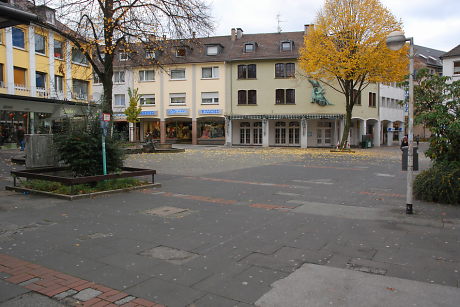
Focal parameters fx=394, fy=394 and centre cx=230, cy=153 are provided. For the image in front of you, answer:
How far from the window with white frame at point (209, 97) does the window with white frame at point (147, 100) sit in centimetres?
622

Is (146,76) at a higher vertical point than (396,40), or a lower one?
higher

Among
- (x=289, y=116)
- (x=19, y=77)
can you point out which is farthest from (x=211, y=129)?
(x=19, y=77)

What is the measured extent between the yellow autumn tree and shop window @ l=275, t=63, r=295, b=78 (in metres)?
10.8

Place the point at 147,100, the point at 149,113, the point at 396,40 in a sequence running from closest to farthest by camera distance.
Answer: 1. the point at 396,40
2. the point at 149,113
3. the point at 147,100

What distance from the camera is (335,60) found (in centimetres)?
3011

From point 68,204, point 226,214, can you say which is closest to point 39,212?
point 68,204

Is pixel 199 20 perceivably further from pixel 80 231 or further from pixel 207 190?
pixel 80 231

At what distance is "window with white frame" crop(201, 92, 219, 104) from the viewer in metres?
44.8

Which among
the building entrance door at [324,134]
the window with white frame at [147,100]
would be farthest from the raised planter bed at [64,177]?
the window with white frame at [147,100]

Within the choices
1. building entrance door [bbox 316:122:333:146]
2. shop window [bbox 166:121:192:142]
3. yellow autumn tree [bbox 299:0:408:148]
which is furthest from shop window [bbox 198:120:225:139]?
yellow autumn tree [bbox 299:0:408:148]

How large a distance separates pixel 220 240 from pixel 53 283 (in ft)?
8.13

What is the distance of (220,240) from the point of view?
603 cm

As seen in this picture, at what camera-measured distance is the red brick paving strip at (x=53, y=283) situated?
388cm

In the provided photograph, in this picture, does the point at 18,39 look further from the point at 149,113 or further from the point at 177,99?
the point at 177,99
